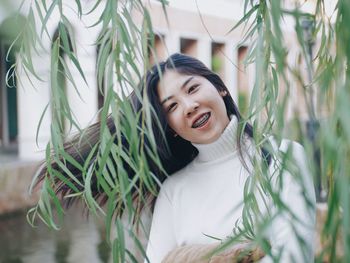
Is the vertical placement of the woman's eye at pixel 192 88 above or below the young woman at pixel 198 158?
above

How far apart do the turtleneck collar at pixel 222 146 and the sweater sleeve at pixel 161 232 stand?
146 mm

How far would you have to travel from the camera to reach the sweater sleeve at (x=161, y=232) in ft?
5.86

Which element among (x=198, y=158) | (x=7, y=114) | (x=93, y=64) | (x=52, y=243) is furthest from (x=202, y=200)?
(x=7, y=114)

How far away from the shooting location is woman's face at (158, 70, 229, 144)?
165 centimetres

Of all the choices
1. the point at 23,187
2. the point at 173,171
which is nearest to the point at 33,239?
the point at 23,187

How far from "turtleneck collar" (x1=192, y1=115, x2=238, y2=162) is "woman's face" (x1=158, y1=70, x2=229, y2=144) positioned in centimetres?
6

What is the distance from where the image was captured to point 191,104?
1.63 meters

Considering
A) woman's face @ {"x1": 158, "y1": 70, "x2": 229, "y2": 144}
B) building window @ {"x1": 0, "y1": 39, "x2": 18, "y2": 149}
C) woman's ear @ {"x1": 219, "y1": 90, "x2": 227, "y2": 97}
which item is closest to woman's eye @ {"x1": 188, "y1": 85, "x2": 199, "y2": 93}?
woman's face @ {"x1": 158, "y1": 70, "x2": 229, "y2": 144}

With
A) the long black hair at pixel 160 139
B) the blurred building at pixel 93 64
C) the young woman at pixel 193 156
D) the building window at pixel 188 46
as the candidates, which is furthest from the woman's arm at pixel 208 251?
the building window at pixel 188 46

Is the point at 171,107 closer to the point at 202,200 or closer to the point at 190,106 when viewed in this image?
the point at 190,106

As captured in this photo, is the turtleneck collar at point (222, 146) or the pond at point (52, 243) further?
the pond at point (52, 243)

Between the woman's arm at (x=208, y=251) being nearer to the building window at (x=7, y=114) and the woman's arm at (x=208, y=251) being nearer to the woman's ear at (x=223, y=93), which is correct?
the woman's ear at (x=223, y=93)

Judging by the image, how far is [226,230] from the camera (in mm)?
1709

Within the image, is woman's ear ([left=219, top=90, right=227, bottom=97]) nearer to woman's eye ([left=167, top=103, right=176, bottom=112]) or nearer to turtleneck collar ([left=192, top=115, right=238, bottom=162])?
turtleneck collar ([left=192, top=115, right=238, bottom=162])
